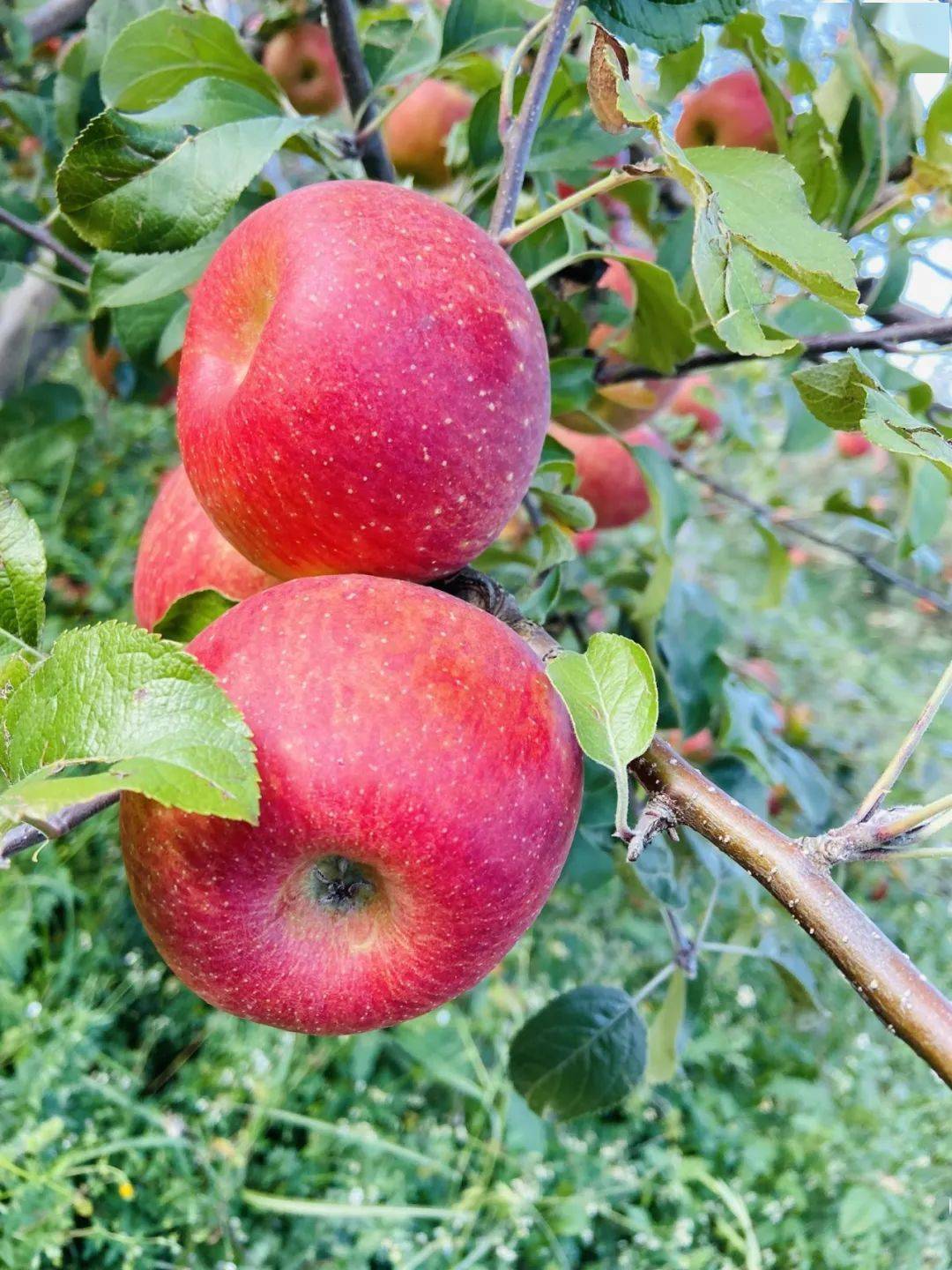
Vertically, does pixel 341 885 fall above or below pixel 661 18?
below

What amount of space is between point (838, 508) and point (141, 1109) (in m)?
1.13

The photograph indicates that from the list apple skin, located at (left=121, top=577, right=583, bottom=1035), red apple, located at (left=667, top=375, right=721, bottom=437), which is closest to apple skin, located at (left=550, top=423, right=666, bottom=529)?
red apple, located at (left=667, top=375, right=721, bottom=437)

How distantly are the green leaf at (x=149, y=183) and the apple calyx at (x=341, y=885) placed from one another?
33cm

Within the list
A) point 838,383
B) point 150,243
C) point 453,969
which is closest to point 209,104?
point 150,243

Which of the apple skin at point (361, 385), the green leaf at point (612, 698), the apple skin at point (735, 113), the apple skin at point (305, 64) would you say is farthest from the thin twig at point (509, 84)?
the apple skin at point (305, 64)

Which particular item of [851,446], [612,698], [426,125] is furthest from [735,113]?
[851,446]

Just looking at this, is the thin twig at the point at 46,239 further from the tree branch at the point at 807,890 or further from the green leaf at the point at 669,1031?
the green leaf at the point at 669,1031

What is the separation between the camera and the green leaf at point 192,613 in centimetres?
49

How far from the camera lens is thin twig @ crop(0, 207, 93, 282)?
753 millimetres

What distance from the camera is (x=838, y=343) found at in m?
0.74

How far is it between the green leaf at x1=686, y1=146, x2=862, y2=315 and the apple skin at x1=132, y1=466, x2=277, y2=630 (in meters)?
0.30

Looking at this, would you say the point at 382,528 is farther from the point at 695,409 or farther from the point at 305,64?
the point at 695,409

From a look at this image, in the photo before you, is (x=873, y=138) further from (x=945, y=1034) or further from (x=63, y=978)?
(x=63, y=978)

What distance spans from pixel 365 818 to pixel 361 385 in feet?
0.63
